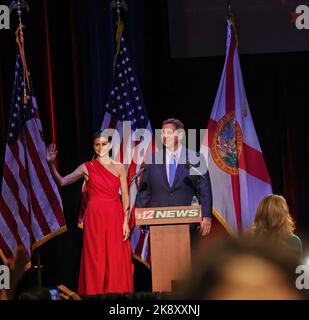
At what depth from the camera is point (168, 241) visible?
14.7ft

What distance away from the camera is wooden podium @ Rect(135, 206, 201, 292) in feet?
14.4

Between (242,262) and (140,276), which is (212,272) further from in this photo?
(140,276)

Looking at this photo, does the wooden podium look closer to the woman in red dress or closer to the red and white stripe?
the woman in red dress

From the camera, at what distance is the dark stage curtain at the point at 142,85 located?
6309 mm

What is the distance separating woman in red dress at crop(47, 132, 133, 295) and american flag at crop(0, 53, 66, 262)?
62 centimetres

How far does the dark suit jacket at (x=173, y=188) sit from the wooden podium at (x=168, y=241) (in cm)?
44

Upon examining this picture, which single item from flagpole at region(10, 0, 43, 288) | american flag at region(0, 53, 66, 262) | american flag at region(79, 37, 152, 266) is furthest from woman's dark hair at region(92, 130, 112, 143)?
flagpole at region(10, 0, 43, 288)

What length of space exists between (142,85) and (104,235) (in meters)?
1.75

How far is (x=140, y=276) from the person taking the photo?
6.42 metres

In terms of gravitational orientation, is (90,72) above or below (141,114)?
above
